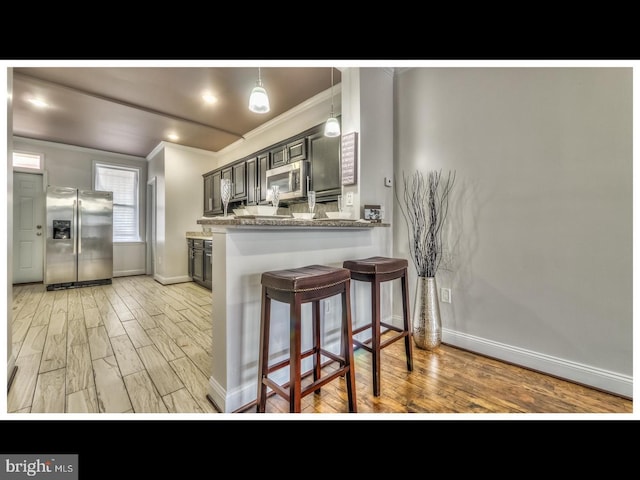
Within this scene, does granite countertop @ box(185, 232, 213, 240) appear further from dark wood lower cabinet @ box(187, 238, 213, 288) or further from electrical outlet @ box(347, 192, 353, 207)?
electrical outlet @ box(347, 192, 353, 207)

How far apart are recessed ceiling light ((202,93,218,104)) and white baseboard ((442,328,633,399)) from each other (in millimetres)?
3484

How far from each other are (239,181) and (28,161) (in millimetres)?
3803

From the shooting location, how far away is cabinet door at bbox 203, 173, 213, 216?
191 inches

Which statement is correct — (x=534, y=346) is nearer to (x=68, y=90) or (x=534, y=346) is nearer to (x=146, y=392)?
(x=146, y=392)

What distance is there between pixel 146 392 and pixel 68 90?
345 cm

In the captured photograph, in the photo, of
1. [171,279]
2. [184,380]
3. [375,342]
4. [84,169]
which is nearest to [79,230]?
[84,169]

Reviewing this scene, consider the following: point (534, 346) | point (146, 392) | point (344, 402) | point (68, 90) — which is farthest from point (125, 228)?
point (534, 346)

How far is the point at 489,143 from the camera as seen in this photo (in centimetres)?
192

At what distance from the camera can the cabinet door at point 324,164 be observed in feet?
8.50


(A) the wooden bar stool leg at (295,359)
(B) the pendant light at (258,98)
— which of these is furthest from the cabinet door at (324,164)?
(A) the wooden bar stool leg at (295,359)

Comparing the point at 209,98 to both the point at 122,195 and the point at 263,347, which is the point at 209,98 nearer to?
the point at 263,347

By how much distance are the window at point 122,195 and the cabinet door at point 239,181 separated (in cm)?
280

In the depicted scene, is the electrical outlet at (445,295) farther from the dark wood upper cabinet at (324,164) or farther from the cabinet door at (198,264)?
the cabinet door at (198,264)
